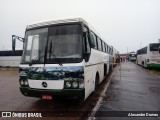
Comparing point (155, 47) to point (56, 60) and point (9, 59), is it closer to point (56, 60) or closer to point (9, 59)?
point (56, 60)

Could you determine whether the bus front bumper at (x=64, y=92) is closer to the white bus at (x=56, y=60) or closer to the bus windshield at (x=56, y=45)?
the white bus at (x=56, y=60)

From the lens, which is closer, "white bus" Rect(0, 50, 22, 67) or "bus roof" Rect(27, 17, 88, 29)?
"bus roof" Rect(27, 17, 88, 29)

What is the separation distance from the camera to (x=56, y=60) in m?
5.54

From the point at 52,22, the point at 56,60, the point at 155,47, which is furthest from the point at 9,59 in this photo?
the point at 56,60

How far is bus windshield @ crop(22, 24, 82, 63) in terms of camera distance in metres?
5.55

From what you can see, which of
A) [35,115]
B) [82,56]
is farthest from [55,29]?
[35,115]

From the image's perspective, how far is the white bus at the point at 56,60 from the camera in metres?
5.39
